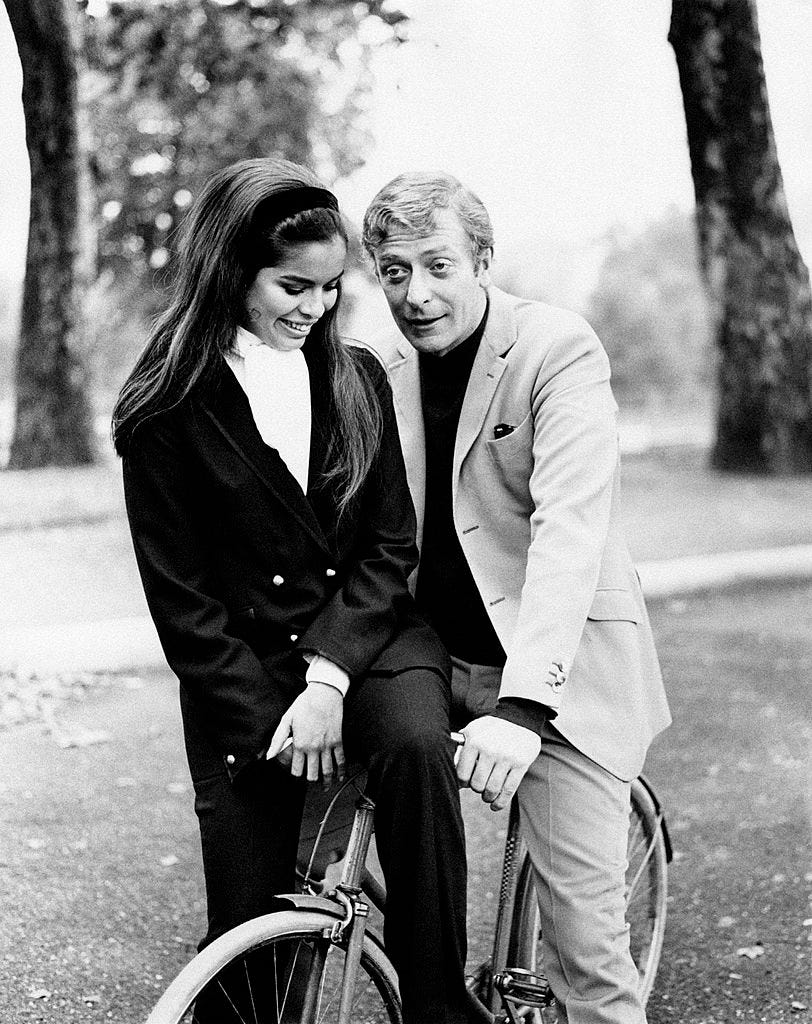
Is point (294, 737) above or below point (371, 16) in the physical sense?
below

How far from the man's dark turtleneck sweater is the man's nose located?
0.17 metres

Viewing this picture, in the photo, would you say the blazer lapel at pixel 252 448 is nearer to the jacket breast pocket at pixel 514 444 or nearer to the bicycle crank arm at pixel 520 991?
the jacket breast pocket at pixel 514 444

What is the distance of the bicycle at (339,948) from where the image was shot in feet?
6.76

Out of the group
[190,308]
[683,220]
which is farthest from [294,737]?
[683,220]

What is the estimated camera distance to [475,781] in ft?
7.22

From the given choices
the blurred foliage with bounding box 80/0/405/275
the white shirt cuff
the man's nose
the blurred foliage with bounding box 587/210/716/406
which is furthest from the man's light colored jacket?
the blurred foliage with bounding box 587/210/716/406

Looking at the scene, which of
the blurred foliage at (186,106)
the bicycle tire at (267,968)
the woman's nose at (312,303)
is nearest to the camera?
the bicycle tire at (267,968)

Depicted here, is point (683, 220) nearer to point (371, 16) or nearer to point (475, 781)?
point (371, 16)

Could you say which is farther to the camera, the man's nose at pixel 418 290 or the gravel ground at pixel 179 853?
the gravel ground at pixel 179 853

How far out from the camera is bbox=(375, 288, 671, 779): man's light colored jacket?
2412 mm

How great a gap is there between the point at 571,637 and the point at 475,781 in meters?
0.32

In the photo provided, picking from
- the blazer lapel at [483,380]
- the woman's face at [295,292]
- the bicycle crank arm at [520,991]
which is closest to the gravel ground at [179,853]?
the bicycle crank arm at [520,991]

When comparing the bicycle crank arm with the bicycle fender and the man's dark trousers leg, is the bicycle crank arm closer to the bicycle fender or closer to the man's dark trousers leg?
the man's dark trousers leg

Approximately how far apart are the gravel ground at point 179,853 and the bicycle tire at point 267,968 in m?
1.08
